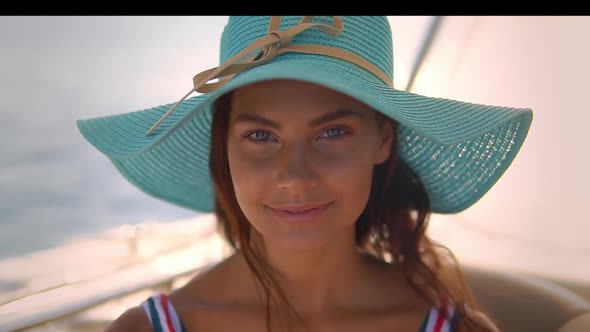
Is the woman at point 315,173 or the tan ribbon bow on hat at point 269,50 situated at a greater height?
the tan ribbon bow on hat at point 269,50

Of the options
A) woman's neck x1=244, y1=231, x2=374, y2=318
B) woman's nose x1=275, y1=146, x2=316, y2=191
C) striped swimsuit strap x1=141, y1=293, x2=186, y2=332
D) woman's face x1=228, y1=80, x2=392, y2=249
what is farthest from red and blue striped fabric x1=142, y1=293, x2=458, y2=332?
woman's nose x1=275, y1=146, x2=316, y2=191

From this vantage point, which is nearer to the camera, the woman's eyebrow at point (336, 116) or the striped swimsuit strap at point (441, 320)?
the woman's eyebrow at point (336, 116)

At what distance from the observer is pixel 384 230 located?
138cm

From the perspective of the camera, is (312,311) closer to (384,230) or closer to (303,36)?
(384,230)

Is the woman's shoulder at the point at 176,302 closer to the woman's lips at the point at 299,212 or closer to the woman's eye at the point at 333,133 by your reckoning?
the woman's lips at the point at 299,212

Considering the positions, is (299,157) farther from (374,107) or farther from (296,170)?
(374,107)

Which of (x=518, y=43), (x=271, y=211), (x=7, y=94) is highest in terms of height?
(x=7, y=94)

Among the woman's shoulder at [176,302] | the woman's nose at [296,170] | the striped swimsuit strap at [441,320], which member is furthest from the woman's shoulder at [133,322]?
the striped swimsuit strap at [441,320]

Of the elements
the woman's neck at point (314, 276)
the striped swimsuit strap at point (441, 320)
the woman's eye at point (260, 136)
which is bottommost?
the striped swimsuit strap at point (441, 320)

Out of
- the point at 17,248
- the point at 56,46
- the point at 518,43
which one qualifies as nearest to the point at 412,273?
the point at 518,43

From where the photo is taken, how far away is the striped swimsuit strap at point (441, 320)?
1210 mm

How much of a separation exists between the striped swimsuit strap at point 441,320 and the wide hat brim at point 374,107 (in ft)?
0.74

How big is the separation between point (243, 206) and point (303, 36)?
308 millimetres

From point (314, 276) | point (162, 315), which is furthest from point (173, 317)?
point (314, 276)
